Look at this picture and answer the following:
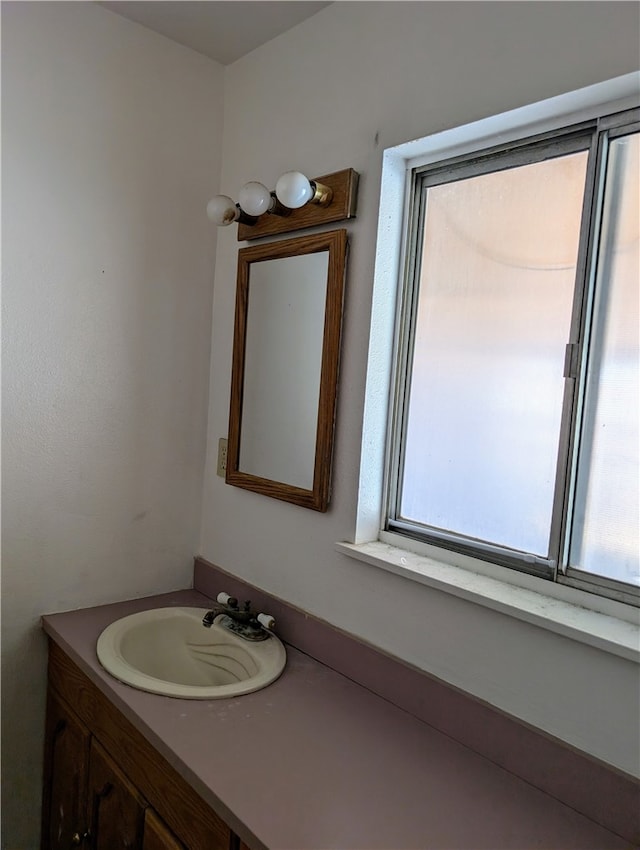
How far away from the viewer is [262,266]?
175 centimetres

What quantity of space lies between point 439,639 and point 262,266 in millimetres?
1102

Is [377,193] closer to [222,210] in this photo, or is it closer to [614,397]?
[222,210]

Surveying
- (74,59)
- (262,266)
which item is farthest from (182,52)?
(262,266)

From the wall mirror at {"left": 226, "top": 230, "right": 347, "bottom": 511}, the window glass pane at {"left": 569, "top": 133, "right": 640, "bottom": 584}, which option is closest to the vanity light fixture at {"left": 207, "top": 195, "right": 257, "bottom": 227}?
the wall mirror at {"left": 226, "top": 230, "right": 347, "bottom": 511}

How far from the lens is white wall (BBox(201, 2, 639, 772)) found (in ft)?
3.52

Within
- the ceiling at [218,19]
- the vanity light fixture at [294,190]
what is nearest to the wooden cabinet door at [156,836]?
the vanity light fixture at [294,190]

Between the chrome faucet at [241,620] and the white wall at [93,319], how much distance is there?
332 millimetres

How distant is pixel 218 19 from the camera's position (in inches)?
65.5

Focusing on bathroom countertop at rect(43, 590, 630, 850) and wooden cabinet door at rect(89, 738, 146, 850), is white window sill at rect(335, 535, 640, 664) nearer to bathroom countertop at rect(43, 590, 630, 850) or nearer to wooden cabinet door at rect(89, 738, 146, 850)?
bathroom countertop at rect(43, 590, 630, 850)

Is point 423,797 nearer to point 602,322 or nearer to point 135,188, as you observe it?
point 602,322

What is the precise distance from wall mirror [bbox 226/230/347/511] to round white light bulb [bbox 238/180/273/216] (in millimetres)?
134

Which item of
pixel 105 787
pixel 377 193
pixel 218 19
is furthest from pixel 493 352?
pixel 105 787

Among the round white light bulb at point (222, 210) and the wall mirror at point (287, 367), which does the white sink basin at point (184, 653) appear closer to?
the wall mirror at point (287, 367)

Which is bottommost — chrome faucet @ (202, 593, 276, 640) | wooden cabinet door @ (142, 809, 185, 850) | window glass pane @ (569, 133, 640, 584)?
wooden cabinet door @ (142, 809, 185, 850)
